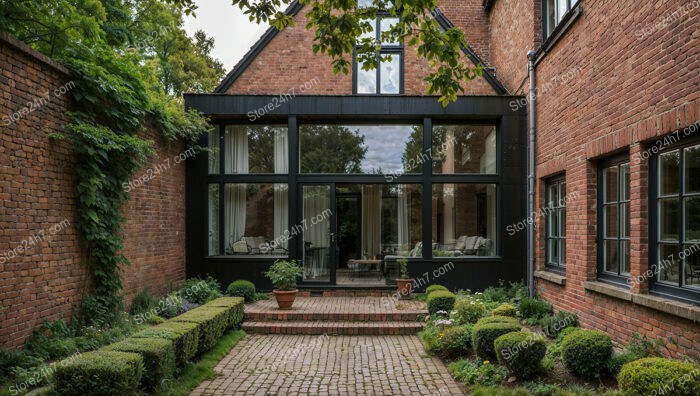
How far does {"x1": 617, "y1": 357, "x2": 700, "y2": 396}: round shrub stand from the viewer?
3650 mm

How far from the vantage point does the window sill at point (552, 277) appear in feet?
25.5

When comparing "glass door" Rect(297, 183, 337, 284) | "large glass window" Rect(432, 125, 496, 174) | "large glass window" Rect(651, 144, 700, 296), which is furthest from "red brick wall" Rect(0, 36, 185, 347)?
"large glass window" Rect(432, 125, 496, 174)

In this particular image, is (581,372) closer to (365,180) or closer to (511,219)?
(511,219)

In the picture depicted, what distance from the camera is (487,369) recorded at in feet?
17.4

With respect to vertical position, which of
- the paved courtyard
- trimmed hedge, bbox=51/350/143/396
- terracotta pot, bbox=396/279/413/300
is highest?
trimmed hedge, bbox=51/350/143/396

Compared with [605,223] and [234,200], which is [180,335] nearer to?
[234,200]

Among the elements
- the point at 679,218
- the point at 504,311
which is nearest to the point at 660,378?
the point at 679,218

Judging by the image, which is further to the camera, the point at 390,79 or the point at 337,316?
the point at 390,79

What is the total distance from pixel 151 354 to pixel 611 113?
6151mm

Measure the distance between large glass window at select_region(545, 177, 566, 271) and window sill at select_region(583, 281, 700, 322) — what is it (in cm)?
182

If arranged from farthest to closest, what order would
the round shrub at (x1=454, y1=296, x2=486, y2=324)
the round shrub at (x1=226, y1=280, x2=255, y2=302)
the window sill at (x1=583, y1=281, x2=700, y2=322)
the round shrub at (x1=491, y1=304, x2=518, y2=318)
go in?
the round shrub at (x1=226, y1=280, x2=255, y2=302) → the round shrub at (x1=491, y1=304, x2=518, y2=318) → the round shrub at (x1=454, y1=296, x2=486, y2=324) → the window sill at (x1=583, y1=281, x2=700, y2=322)

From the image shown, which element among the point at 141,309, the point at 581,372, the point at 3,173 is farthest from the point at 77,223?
the point at 581,372

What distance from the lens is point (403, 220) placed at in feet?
35.9

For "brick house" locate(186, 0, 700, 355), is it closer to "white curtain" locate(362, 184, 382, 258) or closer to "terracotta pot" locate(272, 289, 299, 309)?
"white curtain" locate(362, 184, 382, 258)
